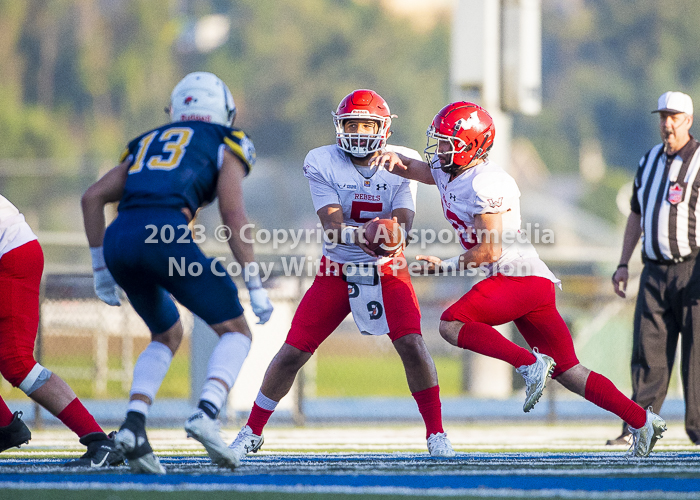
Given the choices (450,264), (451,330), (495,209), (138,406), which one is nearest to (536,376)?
(451,330)

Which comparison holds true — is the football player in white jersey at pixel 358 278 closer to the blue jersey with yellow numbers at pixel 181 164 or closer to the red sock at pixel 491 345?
the red sock at pixel 491 345

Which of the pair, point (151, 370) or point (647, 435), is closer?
point (151, 370)

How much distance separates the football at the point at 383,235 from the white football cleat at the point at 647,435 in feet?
4.89

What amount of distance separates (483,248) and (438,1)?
210 ft

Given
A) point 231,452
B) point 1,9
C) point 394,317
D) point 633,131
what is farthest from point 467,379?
point 633,131

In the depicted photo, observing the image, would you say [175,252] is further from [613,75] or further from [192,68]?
[613,75]

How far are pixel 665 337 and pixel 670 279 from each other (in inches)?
14.0

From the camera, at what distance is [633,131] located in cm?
5900

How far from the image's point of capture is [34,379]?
483cm

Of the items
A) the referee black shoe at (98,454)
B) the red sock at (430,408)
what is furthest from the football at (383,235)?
the referee black shoe at (98,454)

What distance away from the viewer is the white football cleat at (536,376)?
487 cm

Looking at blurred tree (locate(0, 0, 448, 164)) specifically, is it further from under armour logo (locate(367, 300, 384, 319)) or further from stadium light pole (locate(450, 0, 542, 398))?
under armour logo (locate(367, 300, 384, 319))

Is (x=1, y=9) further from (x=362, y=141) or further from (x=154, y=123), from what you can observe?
(x=362, y=141)

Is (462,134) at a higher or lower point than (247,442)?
higher
